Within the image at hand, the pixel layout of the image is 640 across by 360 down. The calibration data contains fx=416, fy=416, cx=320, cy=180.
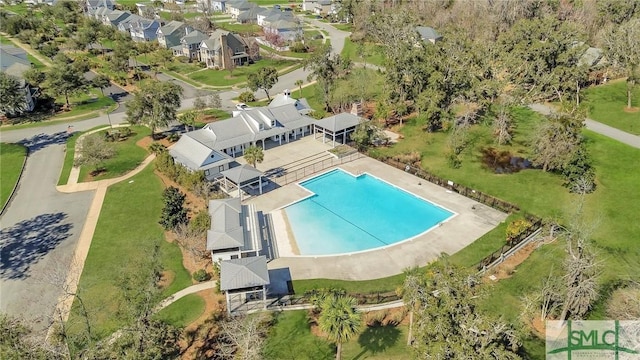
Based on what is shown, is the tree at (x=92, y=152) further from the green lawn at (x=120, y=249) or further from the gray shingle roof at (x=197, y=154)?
the gray shingle roof at (x=197, y=154)

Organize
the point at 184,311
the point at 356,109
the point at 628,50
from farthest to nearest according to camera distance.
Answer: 1. the point at 628,50
2. the point at 356,109
3. the point at 184,311

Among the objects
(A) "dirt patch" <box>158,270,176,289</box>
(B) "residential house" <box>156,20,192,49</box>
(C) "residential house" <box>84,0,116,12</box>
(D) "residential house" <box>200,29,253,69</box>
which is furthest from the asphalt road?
(C) "residential house" <box>84,0,116,12</box>

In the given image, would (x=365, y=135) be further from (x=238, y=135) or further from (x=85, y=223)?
(x=85, y=223)

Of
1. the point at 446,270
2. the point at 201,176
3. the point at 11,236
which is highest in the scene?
the point at 446,270

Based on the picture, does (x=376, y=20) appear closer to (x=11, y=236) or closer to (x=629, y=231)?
(x=629, y=231)

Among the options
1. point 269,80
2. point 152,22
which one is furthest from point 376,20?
point 152,22

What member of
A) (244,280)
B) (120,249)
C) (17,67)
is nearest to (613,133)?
(244,280)
